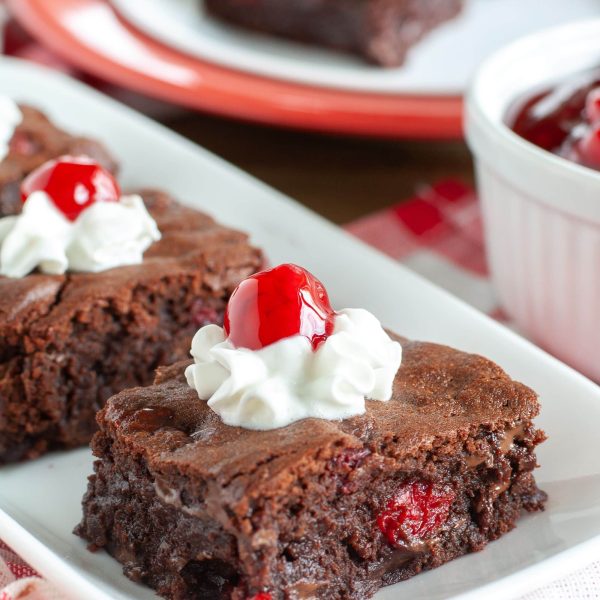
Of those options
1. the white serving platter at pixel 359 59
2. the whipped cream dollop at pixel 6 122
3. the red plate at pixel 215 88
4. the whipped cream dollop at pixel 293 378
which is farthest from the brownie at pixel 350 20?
the whipped cream dollop at pixel 293 378

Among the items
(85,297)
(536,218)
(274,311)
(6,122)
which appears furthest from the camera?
(6,122)

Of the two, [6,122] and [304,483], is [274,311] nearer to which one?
[304,483]

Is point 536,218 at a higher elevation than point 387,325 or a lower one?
higher

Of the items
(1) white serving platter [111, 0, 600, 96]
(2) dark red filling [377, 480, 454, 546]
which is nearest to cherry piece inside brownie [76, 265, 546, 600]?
(2) dark red filling [377, 480, 454, 546]

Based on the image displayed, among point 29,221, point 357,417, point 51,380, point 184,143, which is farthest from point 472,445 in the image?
point 184,143

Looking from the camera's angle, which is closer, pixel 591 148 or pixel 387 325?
pixel 591 148

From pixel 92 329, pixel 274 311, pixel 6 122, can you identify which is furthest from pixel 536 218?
pixel 6 122
